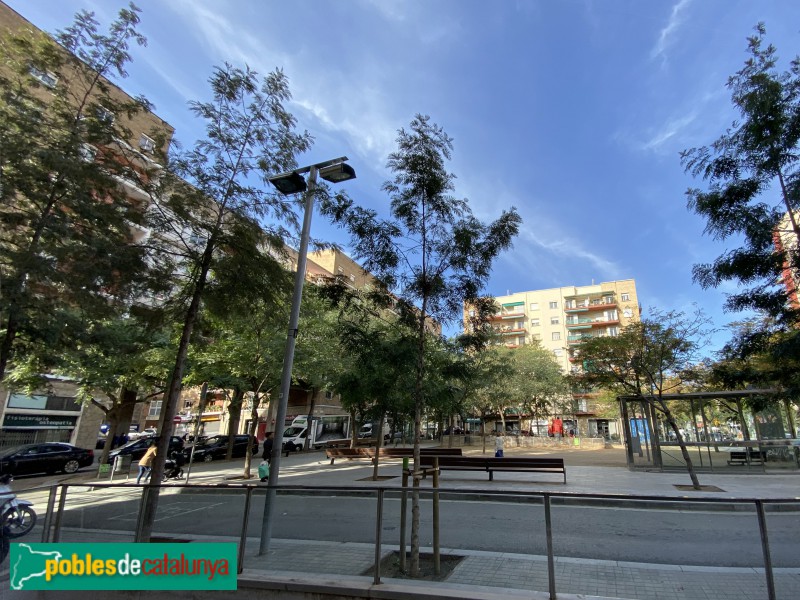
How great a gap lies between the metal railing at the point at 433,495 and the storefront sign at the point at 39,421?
25.9m

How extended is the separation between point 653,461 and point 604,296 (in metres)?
60.9

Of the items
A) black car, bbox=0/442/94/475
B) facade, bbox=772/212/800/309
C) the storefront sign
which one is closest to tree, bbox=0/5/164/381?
facade, bbox=772/212/800/309

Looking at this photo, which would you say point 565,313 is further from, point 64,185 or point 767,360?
point 64,185

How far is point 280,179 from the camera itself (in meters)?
7.59

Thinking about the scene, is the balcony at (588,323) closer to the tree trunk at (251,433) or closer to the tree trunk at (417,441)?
the tree trunk at (251,433)

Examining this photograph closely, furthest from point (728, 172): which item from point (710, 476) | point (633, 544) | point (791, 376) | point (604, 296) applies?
point (604, 296)

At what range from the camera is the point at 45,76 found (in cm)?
817

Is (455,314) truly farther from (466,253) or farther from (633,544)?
(633,544)

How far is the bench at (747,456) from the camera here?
16.8m

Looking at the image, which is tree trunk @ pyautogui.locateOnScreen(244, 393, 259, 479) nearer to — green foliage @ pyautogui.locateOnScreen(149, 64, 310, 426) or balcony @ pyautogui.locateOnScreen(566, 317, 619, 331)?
green foliage @ pyautogui.locateOnScreen(149, 64, 310, 426)

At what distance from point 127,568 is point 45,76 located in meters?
8.58

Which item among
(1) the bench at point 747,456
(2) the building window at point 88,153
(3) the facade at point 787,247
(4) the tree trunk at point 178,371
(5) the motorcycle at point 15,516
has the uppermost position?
(2) the building window at point 88,153

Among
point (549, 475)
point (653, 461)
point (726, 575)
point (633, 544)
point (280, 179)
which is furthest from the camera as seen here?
point (653, 461)

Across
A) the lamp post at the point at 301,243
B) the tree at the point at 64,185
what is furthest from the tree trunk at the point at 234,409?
the lamp post at the point at 301,243
